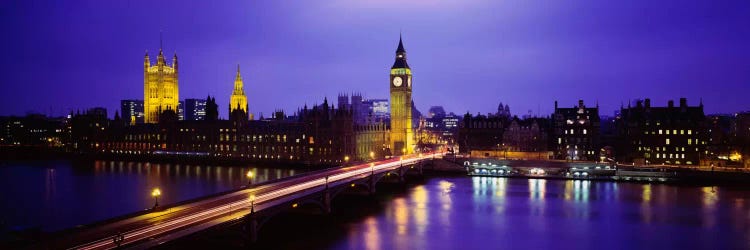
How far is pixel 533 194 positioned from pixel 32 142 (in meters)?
145

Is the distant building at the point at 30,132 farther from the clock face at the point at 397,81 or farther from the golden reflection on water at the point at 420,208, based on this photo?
the golden reflection on water at the point at 420,208

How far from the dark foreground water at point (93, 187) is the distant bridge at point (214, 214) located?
11.7 m

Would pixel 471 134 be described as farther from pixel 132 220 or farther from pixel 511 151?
pixel 132 220

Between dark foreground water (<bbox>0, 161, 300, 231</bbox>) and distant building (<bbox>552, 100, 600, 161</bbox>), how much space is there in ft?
145

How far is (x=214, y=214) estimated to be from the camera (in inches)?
1400

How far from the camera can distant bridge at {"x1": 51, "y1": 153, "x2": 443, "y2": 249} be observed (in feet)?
91.9

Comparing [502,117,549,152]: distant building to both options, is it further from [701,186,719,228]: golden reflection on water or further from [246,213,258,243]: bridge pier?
[246,213,258,243]: bridge pier

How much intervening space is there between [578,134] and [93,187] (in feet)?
235

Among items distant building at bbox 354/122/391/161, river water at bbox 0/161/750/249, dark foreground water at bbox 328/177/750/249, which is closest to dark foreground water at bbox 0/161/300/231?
river water at bbox 0/161/750/249

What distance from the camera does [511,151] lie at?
101 m

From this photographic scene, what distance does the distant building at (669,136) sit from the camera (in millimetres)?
88000

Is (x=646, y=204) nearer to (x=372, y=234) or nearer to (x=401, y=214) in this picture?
(x=401, y=214)

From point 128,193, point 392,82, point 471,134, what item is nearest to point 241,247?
point 128,193

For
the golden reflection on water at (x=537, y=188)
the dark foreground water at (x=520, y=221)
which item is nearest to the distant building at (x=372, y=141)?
the golden reflection on water at (x=537, y=188)
